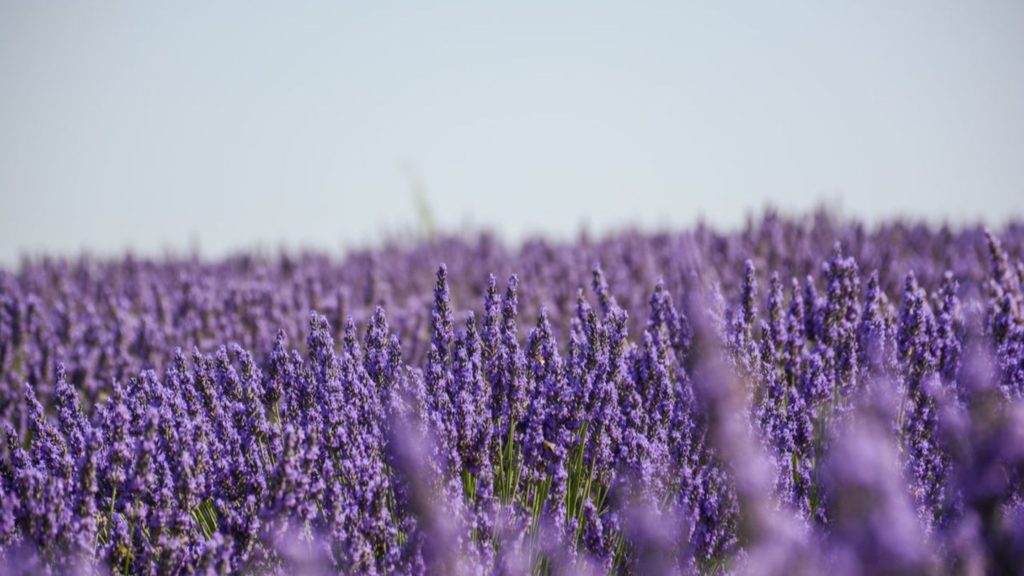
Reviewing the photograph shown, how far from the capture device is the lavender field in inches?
75.1

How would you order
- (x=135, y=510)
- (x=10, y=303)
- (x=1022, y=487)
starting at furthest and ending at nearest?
1. (x=10, y=303)
2. (x=135, y=510)
3. (x=1022, y=487)

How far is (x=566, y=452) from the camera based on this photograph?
8.54 feet

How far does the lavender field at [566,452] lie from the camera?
1907 mm

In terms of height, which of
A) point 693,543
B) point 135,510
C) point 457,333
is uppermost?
point 457,333

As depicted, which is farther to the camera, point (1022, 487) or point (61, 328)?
point (61, 328)

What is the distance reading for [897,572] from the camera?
1.26 m

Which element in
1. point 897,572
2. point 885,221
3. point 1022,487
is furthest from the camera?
point 885,221

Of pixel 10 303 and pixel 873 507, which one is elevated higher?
pixel 10 303

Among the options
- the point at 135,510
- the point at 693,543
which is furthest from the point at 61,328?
the point at 693,543

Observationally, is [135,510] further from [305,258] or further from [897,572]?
[305,258]

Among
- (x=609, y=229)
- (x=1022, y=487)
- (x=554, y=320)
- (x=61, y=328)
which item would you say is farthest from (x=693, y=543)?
(x=609, y=229)

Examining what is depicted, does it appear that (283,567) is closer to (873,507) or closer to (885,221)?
(873,507)

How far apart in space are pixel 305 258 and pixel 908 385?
674 cm

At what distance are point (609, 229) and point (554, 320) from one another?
3.45 meters
